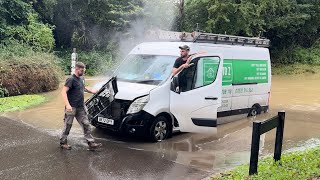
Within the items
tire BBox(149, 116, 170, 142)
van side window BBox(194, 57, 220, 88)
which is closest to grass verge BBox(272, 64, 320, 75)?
van side window BBox(194, 57, 220, 88)

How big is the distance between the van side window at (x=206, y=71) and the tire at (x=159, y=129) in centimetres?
112

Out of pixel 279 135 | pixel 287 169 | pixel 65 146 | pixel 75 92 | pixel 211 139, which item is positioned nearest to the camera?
pixel 287 169

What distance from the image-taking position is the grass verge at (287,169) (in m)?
5.51

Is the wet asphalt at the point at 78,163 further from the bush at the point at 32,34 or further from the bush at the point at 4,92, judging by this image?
the bush at the point at 32,34

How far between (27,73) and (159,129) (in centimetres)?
865

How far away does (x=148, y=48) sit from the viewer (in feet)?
31.1

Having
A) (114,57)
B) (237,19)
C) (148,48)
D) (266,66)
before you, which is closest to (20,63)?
(148,48)

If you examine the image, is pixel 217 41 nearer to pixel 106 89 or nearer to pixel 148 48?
pixel 148 48

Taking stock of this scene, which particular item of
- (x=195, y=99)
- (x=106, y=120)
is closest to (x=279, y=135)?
(x=195, y=99)

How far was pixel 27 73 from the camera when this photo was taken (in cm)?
1484

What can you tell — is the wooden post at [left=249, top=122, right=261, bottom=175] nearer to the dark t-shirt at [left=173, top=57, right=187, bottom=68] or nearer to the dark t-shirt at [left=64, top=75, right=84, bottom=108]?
the dark t-shirt at [left=173, top=57, right=187, bottom=68]

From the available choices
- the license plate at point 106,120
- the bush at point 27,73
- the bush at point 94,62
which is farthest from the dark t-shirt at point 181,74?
the bush at point 94,62

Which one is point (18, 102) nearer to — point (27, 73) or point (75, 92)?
point (27, 73)

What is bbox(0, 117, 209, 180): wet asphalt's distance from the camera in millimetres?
6054
